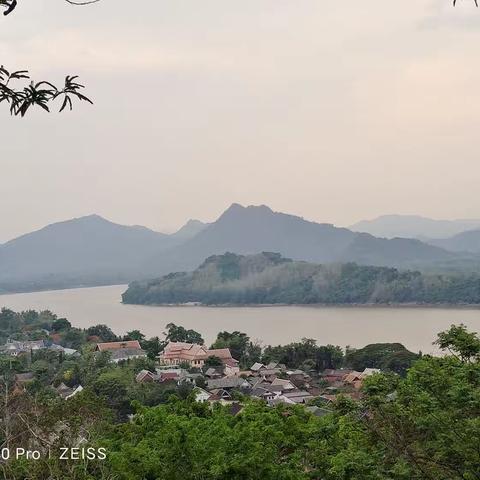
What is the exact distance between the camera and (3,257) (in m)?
76.6

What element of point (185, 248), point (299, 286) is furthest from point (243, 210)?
point (299, 286)

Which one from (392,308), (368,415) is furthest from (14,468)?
(392,308)

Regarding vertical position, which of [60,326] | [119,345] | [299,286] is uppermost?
[299,286]

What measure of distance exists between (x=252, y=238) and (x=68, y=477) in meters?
72.6

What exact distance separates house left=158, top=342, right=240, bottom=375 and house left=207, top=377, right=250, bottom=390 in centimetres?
137

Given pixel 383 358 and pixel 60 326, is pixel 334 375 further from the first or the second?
pixel 60 326

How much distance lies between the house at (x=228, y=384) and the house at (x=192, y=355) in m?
1.37

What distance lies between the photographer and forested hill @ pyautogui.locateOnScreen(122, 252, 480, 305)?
93.4 feet

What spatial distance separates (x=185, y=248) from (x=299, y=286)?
130 feet

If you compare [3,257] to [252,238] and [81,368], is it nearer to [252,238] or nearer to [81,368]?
[252,238]

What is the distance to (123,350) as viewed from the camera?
45.2ft

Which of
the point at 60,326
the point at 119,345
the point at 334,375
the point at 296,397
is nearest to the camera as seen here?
the point at 296,397

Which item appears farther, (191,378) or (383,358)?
(383,358)

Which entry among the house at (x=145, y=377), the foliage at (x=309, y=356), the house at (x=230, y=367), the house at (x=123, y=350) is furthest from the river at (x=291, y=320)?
the house at (x=145, y=377)
